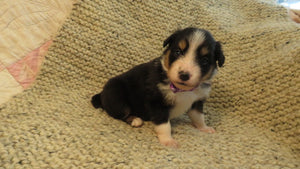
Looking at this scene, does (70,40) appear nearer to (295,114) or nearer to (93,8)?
(93,8)

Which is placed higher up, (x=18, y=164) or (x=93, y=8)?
(x=93, y=8)

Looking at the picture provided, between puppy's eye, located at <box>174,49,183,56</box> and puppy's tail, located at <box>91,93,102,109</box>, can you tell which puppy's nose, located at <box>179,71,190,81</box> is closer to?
puppy's eye, located at <box>174,49,183,56</box>

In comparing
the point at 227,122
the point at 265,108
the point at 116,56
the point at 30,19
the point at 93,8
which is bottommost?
the point at 227,122

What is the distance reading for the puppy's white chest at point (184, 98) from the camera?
196cm

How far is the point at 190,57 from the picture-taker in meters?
1.75

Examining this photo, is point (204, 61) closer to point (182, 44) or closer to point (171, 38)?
point (182, 44)

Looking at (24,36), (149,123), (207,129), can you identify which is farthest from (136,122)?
(24,36)

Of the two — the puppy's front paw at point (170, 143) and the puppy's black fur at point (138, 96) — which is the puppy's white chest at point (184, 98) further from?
the puppy's front paw at point (170, 143)

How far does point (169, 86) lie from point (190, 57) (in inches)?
12.3

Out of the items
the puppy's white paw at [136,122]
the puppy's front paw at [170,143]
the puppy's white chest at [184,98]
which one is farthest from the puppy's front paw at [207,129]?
the puppy's white paw at [136,122]

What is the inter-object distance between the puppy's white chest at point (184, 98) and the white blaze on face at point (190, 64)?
222 mm

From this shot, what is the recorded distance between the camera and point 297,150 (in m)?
1.94

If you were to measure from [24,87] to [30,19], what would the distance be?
0.66m

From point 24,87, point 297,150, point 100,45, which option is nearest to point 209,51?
point 297,150
